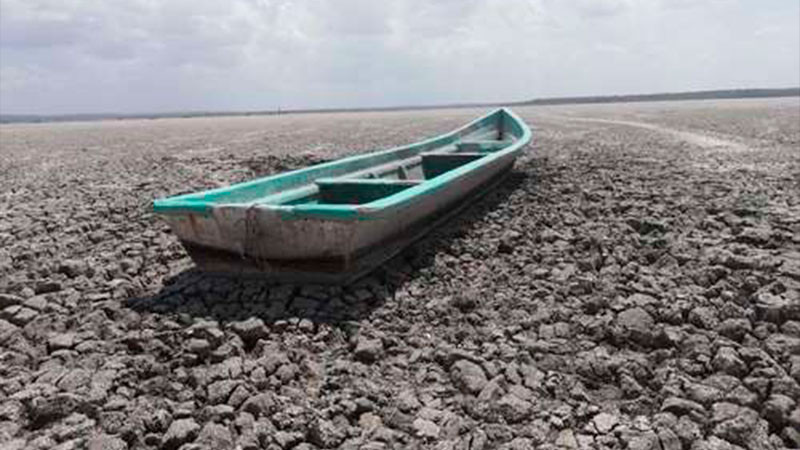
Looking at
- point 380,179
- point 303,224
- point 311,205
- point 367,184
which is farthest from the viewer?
point 380,179

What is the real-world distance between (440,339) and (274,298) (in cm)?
138

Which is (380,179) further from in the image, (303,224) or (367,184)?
(303,224)

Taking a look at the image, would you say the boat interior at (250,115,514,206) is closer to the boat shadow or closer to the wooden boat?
the wooden boat

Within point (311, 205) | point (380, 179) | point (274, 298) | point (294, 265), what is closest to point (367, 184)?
point (380, 179)

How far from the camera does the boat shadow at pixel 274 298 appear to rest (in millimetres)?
5006

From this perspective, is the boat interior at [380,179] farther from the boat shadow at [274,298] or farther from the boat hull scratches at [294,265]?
the boat shadow at [274,298]

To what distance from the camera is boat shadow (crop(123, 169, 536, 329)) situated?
16.4 ft

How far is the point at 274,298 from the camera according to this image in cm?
527

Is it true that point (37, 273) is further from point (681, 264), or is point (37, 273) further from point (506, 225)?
point (681, 264)

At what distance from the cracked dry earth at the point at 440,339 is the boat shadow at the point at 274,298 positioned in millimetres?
21

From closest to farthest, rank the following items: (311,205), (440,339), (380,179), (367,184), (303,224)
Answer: (440,339) → (303,224) → (311,205) → (367,184) → (380,179)

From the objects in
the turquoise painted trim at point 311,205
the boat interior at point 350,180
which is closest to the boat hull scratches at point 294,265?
the turquoise painted trim at point 311,205

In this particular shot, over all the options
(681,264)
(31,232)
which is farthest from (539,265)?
(31,232)

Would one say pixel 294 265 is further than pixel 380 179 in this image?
No
